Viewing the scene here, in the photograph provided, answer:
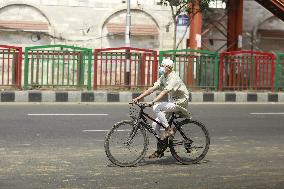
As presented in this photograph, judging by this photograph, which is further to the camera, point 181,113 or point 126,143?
point 181,113

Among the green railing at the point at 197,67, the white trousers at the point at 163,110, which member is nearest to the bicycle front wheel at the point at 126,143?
the white trousers at the point at 163,110

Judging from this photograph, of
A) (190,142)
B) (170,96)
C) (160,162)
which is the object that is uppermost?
(170,96)

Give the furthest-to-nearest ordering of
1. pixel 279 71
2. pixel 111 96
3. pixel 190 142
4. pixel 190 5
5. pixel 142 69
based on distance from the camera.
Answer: pixel 190 5
pixel 279 71
pixel 142 69
pixel 111 96
pixel 190 142

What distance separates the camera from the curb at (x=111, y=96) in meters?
17.5

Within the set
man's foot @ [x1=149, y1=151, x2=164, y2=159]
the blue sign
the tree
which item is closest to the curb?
the tree

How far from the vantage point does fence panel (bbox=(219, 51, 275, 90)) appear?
20.0 m

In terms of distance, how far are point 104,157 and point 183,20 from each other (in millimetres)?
14589

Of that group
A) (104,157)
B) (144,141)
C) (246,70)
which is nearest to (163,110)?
(144,141)

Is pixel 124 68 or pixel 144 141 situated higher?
pixel 124 68

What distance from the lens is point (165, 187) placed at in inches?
274

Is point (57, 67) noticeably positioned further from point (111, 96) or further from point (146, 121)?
point (146, 121)

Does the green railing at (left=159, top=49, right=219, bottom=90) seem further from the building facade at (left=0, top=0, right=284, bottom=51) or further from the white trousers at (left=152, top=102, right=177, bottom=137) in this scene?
the white trousers at (left=152, top=102, right=177, bottom=137)

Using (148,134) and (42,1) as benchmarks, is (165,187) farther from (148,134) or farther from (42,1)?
(42,1)

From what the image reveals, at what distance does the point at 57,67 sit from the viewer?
60.6 ft
